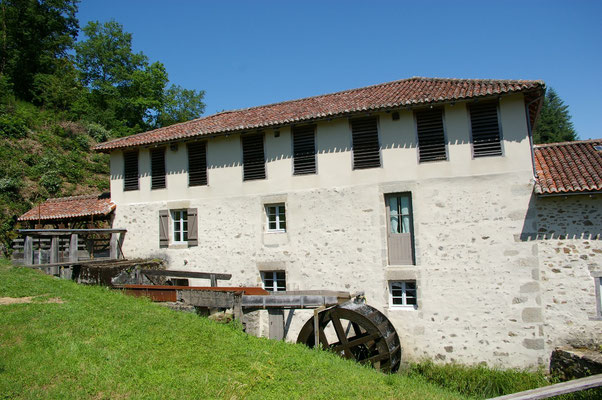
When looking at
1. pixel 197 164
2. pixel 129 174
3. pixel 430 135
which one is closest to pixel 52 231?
pixel 129 174

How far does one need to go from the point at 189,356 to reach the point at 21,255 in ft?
29.7

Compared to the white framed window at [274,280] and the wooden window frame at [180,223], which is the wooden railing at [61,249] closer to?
the wooden window frame at [180,223]

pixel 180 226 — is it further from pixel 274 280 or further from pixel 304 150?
pixel 304 150

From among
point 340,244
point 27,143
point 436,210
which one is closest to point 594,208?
point 436,210

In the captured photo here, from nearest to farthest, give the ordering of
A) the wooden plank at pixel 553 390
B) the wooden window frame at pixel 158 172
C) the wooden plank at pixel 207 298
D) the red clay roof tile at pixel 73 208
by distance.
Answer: the wooden plank at pixel 553 390 < the wooden plank at pixel 207 298 < the wooden window frame at pixel 158 172 < the red clay roof tile at pixel 73 208

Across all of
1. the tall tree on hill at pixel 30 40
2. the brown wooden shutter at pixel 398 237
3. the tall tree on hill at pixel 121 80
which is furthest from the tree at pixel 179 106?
the brown wooden shutter at pixel 398 237

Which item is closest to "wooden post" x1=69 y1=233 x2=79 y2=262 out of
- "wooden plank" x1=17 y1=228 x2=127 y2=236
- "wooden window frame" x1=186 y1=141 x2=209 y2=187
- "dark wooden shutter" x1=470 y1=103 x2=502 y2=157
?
"wooden plank" x1=17 y1=228 x2=127 y2=236

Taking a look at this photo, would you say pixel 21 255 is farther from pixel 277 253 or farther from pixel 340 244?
pixel 340 244

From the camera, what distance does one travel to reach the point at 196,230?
13.1m

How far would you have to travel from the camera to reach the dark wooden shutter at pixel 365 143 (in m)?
11.4

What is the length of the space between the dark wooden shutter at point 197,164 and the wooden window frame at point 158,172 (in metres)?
1.02

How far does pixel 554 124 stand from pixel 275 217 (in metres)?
31.7

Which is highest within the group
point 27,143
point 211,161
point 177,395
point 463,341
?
point 27,143

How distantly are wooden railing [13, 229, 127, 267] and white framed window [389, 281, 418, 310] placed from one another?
29.8 ft
